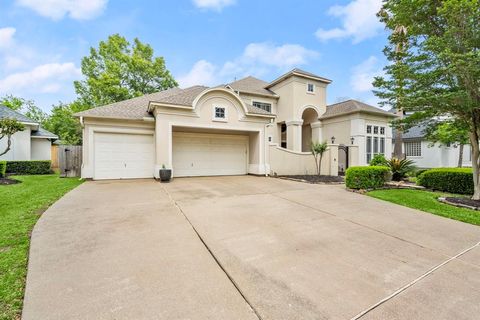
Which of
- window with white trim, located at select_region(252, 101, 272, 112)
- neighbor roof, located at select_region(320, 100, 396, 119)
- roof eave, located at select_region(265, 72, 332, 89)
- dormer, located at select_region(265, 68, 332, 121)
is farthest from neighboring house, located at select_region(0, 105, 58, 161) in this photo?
neighbor roof, located at select_region(320, 100, 396, 119)

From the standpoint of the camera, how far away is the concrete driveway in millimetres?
2174

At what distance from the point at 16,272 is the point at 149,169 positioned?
390 inches

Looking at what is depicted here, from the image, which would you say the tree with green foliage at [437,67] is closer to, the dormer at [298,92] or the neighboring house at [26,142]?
the dormer at [298,92]

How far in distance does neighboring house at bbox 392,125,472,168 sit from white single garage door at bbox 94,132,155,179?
22.4 meters

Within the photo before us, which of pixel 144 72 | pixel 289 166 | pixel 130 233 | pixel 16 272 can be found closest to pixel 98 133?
pixel 130 233

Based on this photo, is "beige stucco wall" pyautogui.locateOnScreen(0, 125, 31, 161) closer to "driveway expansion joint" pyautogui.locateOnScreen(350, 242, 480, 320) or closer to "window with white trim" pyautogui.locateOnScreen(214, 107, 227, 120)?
"window with white trim" pyautogui.locateOnScreen(214, 107, 227, 120)

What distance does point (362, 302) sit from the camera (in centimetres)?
227

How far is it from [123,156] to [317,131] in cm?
1546

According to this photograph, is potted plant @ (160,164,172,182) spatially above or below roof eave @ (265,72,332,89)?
below

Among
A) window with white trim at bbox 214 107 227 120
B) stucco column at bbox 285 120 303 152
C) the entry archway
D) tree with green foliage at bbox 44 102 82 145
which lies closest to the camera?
window with white trim at bbox 214 107 227 120

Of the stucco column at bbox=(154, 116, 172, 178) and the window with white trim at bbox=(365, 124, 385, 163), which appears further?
the window with white trim at bbox=(365, 124, 385, 163)

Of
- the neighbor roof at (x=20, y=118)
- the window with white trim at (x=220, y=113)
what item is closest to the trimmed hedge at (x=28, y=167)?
the neighbor roof at (x=20, y=118)

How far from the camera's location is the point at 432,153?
2138 cm

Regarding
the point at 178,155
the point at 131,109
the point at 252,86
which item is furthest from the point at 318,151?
the point at 131,109
